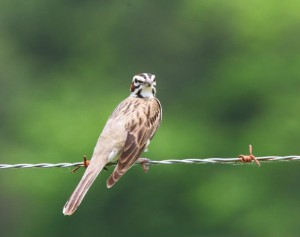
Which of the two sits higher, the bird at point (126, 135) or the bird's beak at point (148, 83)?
→ the bird's beak at point (148, 83)

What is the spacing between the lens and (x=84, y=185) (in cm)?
1441

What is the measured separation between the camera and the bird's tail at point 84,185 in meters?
14.0

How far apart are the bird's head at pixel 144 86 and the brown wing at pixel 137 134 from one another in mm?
132

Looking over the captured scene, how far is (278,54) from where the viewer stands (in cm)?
4481

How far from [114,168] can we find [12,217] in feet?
79.6

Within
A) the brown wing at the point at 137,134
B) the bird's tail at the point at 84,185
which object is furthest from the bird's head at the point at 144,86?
the bird's tail at the point at 84,185

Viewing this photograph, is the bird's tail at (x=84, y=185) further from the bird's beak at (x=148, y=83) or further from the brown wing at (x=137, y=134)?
the bird's beak at (x=148, y=83)

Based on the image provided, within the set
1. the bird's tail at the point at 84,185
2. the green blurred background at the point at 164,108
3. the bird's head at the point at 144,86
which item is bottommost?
the bird's tail at the point at 84,185

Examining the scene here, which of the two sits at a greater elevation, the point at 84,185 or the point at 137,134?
the point at 137,134

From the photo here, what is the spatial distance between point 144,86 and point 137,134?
102 centimetres

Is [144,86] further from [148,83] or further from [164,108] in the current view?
[164,108]

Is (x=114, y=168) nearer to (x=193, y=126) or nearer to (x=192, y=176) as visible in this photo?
(x=192, y=176)

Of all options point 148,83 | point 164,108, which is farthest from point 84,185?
point 164,108

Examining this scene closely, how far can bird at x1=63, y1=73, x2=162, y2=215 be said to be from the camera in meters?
14.5
